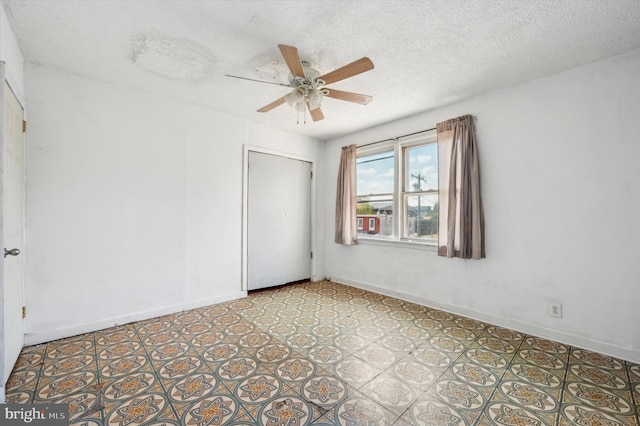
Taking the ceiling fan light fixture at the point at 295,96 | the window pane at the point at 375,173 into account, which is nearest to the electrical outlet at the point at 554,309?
the window pane at the point at 375,173

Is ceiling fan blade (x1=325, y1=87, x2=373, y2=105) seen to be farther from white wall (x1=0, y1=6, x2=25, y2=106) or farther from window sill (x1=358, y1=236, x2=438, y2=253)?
white wall (x1=0, y1=6, x2=25, y2=106)


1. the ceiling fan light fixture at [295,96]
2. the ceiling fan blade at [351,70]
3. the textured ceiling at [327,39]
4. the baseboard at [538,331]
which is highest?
the textured ceiling at [327,39]

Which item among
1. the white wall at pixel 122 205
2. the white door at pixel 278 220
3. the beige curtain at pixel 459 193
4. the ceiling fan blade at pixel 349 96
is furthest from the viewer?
the white door at pixel 278 220

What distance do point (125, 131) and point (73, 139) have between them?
0.44m

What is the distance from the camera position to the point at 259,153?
4.06m

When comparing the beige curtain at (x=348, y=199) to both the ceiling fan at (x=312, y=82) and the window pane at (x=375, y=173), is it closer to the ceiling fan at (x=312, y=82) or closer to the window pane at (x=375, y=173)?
the window pane at (x=375, y=173)

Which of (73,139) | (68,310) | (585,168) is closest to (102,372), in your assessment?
(68,310)

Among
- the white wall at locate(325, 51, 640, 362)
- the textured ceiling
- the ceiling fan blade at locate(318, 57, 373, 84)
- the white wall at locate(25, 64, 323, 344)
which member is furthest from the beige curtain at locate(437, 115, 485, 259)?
the white wall at locate(25, 64, 323, 344)

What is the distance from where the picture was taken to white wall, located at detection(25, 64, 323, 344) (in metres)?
2.49

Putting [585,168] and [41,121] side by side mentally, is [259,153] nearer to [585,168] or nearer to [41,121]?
[41,121]

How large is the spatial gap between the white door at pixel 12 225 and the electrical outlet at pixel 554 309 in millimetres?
4348

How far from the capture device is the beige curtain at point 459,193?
2.96 meters

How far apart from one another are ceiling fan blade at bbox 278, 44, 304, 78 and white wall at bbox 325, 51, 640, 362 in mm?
2118

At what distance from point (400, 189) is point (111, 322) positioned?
3746 mm
